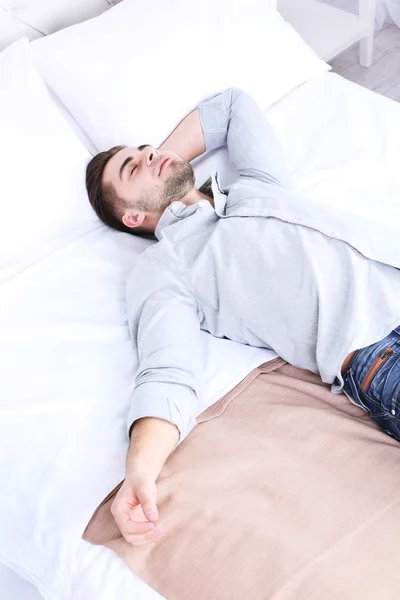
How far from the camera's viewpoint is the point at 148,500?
3.68 feet

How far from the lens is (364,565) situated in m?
1.06

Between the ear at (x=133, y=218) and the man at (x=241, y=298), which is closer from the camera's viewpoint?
the man at (x=241, y=298)

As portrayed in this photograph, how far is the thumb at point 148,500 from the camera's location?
111 centimetres

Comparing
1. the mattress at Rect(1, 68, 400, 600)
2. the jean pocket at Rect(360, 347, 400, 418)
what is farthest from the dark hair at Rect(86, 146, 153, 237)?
the jean pocket at Rect(360, 347, 400, 418)

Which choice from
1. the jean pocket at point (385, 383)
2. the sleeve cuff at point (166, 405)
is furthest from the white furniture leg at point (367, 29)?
the sleeve cuff at point (166, 405)

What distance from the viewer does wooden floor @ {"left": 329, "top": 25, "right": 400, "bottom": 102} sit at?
2.89 metres

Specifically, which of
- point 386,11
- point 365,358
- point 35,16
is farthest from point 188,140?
point 386,11

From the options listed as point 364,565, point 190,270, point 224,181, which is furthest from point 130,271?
point 364,565

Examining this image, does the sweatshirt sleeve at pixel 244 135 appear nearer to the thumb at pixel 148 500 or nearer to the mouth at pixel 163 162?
the mouth at pixel 163 162

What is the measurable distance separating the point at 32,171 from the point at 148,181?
0.92 feet

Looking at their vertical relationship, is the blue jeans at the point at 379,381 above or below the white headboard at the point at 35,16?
below

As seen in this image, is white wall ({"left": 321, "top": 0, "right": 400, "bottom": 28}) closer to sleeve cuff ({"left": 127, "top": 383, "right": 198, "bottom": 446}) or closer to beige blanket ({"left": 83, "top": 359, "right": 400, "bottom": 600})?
beige blanket ({"left": 83, "top": 359, "right": 400, "bottom": 600})

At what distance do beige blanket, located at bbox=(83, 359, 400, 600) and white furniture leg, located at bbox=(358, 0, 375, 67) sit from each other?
1.90 m

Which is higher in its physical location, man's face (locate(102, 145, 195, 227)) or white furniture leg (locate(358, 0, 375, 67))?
man's face (locate(102, 145, 195, 227))
